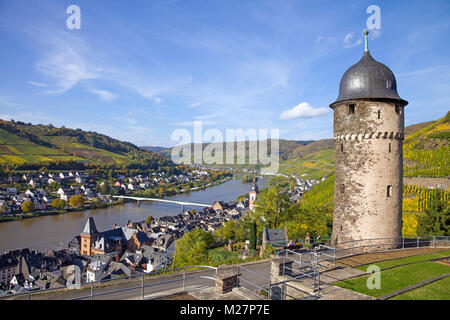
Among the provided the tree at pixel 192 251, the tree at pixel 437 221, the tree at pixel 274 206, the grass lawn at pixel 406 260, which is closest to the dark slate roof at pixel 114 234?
the tree at pixel 192 251

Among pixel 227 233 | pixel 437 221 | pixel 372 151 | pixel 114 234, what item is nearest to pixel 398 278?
pixel 372 151

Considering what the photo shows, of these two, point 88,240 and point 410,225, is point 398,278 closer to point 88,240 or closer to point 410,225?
point 410,225

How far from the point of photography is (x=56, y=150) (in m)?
113

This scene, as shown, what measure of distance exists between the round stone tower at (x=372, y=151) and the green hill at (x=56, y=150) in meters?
99.7

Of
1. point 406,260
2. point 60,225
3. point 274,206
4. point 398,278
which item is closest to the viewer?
point 398,278

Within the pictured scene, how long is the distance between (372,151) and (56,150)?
124 m

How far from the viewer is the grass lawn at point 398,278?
742cm

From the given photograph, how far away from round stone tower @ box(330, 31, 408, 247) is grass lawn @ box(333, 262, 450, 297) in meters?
2.40

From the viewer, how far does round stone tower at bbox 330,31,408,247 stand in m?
11.7

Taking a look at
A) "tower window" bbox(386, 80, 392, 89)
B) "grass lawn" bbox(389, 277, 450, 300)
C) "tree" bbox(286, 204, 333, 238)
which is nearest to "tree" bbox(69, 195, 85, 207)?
"tree" bbox(286, 204, 333, 238)

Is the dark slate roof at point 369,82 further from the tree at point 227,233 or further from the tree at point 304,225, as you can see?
the tree at point 227,233
